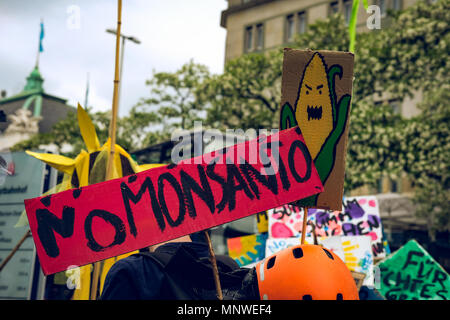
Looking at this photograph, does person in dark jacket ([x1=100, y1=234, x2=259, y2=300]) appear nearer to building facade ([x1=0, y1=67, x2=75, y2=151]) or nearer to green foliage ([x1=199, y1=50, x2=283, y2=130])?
green foliage ([x1=199, y1=50, x2=283, y2=130])

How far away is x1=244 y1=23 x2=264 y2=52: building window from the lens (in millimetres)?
32656

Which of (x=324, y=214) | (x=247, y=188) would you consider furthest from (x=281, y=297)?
(x=324, y=214)

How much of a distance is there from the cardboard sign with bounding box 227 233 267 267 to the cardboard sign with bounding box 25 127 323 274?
4085 mm

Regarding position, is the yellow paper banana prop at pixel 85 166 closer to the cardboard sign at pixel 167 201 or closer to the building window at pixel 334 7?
the cardboard sign at pixel 167 201

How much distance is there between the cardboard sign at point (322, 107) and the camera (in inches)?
102

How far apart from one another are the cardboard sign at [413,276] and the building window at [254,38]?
92.7 feet

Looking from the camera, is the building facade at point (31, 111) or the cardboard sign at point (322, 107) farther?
the building facade at point (31, 111)

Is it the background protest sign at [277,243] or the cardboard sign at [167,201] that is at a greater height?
the cardboard sign at [167,201]

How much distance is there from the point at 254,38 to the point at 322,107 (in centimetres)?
3101

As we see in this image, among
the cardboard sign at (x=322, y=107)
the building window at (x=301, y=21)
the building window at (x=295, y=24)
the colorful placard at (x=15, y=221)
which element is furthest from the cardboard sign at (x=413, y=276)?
the building window at (x=301, y=21)

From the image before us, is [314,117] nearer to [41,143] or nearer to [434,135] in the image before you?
[434,135]

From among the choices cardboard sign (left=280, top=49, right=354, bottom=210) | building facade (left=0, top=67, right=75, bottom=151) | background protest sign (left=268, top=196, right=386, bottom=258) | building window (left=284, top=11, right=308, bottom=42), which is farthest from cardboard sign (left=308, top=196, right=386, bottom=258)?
building facade (left=0, top=67, right=75, bottom=151)

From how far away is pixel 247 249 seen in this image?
21.0ft

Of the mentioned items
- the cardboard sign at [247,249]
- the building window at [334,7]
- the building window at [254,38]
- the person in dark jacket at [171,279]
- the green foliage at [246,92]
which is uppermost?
the building window at [334,7]
